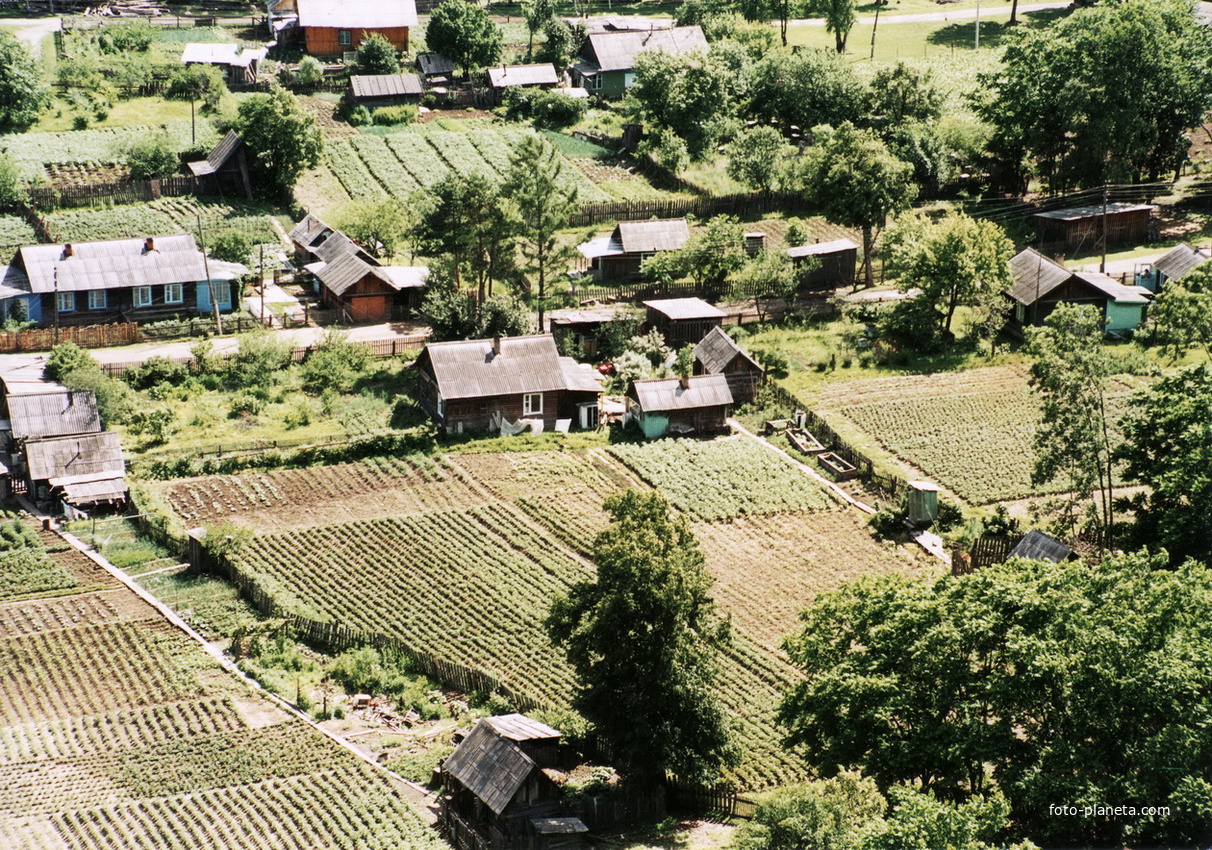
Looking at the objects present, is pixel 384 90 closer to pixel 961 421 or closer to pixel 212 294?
pixel 212 294

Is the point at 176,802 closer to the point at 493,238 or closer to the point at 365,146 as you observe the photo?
the point at 493,238

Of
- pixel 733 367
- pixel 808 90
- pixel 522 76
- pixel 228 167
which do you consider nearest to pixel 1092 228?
pixel 808 90

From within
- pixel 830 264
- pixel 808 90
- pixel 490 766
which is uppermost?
pixel 808 90

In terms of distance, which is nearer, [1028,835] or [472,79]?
[1028,835]

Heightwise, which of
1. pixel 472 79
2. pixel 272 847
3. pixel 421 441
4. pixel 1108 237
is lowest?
pixel 272 847

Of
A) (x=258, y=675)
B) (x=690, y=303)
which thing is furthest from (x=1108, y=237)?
(x=258, y=675)
